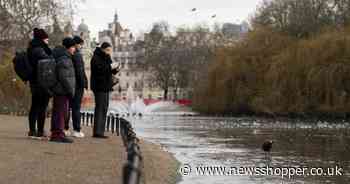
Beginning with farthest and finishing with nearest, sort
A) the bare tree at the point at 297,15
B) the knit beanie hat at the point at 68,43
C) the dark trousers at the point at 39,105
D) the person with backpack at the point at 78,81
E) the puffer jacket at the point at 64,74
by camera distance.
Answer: the bare tree at the point at 297,15
the person with backpack at the point at 78,81
the knit beanie hat at the point at 68,43
the dark trousers at the point at 39,105
the puffer jacket at the point at 64,74

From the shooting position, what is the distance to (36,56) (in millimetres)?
18703

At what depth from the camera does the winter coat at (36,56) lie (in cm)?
1869

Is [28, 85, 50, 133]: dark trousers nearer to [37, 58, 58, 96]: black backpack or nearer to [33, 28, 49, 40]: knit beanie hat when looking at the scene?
[37, 58, 58, 96]: black backpack

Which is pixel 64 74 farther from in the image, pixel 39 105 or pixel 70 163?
Result: pixel 70 163

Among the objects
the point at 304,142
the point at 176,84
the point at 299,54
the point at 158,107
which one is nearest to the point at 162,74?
the point at 176,84

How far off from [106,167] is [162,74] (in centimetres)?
12776

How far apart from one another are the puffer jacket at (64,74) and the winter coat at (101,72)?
2.12m

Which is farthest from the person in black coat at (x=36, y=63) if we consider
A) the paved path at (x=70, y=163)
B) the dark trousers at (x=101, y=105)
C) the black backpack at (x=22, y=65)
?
the dark trousers at (x=101, y=105)

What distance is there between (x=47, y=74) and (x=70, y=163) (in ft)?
11.8

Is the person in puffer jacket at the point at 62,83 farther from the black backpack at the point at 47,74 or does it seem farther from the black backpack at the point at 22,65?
the black backpack at the point at 22,65

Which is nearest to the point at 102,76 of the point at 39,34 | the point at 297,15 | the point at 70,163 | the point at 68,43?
the point at 68,43

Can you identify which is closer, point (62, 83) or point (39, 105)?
point (62, 83)

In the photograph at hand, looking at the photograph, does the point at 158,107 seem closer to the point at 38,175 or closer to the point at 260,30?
the point at 260,30

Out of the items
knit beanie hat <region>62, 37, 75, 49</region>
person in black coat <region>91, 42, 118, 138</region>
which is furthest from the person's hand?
knit beanie hat <region>62, 37, 75, 49</region>
